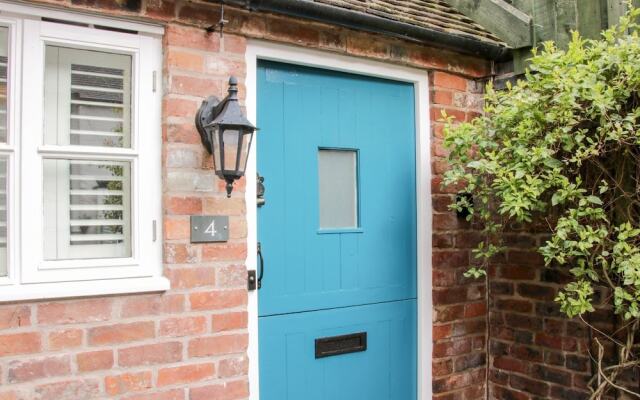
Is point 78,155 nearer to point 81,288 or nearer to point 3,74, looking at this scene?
point 3,74

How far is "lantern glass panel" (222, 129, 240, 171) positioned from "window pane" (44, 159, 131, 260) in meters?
0.51

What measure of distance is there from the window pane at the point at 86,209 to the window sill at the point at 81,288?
6.0 inches

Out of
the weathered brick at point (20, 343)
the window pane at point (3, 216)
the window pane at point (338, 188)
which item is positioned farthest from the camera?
the window pane at point (338, 188)

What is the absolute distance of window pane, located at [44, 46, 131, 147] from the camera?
8.65 ft

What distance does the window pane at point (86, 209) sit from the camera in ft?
8.58

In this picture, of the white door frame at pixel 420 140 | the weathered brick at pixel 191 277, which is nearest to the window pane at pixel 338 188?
the white door frame at pixel 420 140

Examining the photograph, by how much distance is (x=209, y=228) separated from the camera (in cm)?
284

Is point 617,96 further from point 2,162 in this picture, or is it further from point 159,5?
point 2,162

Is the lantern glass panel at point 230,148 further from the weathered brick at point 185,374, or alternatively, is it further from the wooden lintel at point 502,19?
the wooden lintel at point 502,19

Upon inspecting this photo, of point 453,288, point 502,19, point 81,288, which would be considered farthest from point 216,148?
point 502,19

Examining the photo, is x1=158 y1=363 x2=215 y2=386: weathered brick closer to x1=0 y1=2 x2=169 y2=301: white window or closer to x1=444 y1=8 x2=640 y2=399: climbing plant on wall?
x1=0 y1=2 x2=169 y2=301: white window

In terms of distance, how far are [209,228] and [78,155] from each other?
0.69m

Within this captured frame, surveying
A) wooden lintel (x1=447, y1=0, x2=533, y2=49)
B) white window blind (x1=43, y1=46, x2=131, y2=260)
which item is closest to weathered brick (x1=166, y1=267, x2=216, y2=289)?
white window blind (x1=43, y1=46, x2=131, y2=260)

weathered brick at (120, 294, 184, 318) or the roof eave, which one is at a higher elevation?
the roof eave
